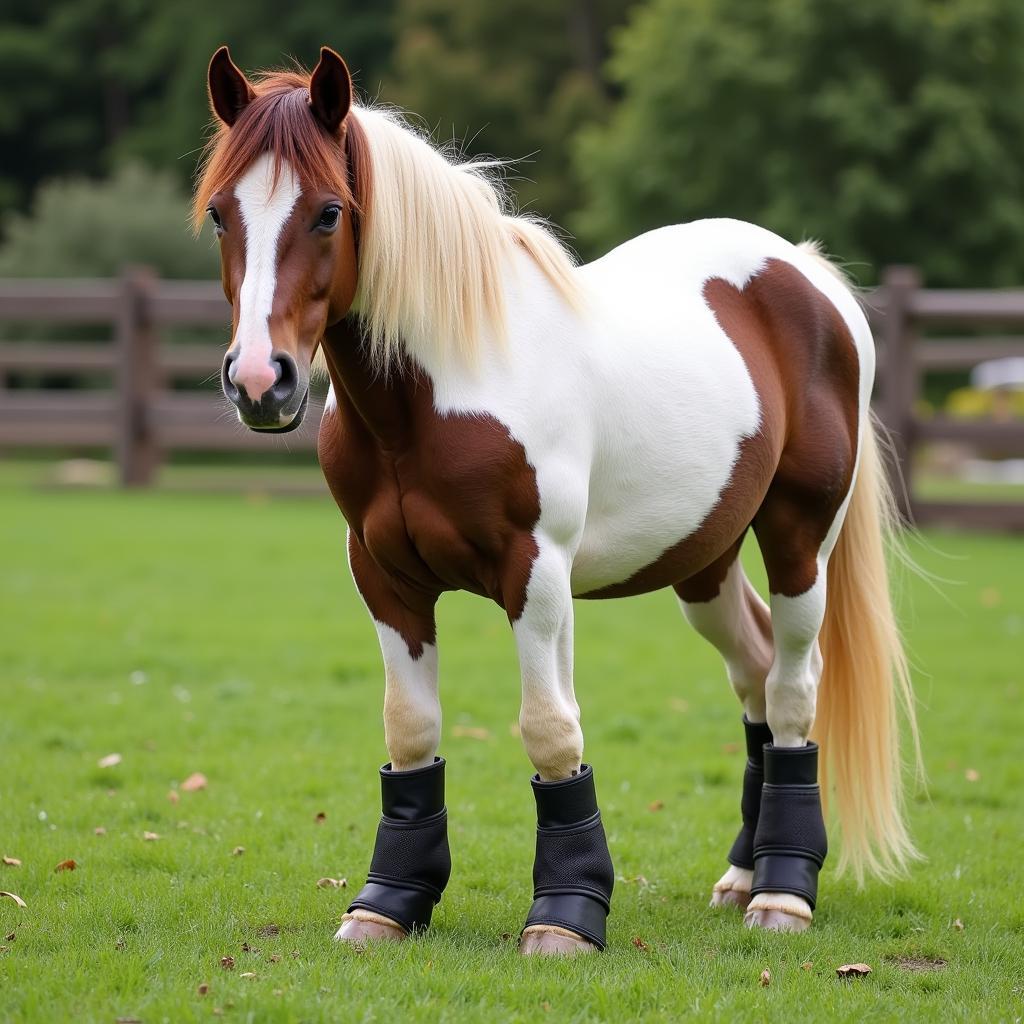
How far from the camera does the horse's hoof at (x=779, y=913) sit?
145 inches

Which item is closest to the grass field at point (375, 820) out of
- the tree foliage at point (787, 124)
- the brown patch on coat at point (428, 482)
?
the brown patch on coat at point (428, 482)

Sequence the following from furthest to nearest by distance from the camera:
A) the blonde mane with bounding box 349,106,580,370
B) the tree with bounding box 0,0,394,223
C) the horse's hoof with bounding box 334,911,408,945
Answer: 1. the tree with bounding box 0,0,394,223
2. the horse's hoof with bounding box 334,911,408,945
3. the blonde mane with bounding box 349,106,580,370

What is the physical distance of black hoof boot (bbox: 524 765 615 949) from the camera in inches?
131

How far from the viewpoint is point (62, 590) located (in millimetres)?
9234

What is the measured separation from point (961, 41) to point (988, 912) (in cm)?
2424

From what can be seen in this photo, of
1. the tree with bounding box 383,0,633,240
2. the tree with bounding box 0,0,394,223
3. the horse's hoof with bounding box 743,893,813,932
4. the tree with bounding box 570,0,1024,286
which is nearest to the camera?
the horse's hoof with bounding box 743,893,813,932

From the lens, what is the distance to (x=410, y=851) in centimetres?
351

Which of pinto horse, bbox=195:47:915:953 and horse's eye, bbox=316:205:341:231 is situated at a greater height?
horse's eye, bbox=316:205:341:231

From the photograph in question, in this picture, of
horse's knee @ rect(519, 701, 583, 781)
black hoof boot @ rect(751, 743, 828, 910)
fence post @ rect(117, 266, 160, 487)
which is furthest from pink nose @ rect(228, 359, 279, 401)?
fence post @ rect(117, 266, 160, 487)

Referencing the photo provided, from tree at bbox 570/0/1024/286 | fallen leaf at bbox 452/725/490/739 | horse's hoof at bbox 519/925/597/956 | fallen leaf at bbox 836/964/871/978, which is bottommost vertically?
fallen leaf at bbox 452/725/490/739

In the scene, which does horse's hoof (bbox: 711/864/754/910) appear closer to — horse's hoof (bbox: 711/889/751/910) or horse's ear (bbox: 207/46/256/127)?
horse's hoof (bbox: 711/889/751/910)

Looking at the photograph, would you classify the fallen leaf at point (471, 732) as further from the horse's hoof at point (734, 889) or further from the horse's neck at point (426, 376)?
the horse's neck at point (426, 376)

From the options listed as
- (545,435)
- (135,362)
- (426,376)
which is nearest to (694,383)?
(545,435)

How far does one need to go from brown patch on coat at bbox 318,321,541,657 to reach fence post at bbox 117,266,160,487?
38.9 ft
